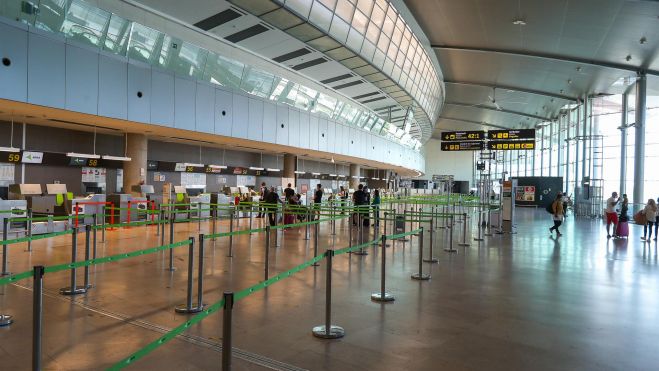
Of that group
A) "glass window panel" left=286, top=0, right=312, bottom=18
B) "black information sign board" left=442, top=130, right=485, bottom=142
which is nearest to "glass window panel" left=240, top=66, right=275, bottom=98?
"glass window panel" left=286, top=0, right=312, bottom=18

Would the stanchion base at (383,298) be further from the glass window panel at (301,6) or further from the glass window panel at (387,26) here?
the glass window panel at (387,26)

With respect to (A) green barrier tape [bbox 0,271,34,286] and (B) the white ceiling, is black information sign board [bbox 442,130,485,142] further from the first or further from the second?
(A) green barrier tape [bbox 0,271,34,286]

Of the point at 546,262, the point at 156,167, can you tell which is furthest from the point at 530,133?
the point at 156,167

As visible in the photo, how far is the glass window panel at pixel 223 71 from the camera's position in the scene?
61.4ft

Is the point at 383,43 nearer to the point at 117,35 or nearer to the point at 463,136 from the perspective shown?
the point at 463,136

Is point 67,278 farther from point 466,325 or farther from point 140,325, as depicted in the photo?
point 466,325

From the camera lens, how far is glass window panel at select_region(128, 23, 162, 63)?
15.3m

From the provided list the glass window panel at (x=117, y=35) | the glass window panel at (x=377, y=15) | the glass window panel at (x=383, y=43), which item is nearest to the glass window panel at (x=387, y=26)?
the glass window panel at (x=383, y=43)

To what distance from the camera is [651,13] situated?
51.5 ft

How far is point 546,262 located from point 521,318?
515 cm

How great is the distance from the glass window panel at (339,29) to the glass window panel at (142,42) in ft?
21.2

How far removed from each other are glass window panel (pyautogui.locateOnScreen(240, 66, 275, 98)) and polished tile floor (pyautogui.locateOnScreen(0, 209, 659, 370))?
41.3ft

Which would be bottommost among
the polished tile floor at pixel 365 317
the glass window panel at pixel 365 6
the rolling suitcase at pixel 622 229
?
the polished tile floor at pixel 365 317

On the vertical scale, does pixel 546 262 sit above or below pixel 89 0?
below
